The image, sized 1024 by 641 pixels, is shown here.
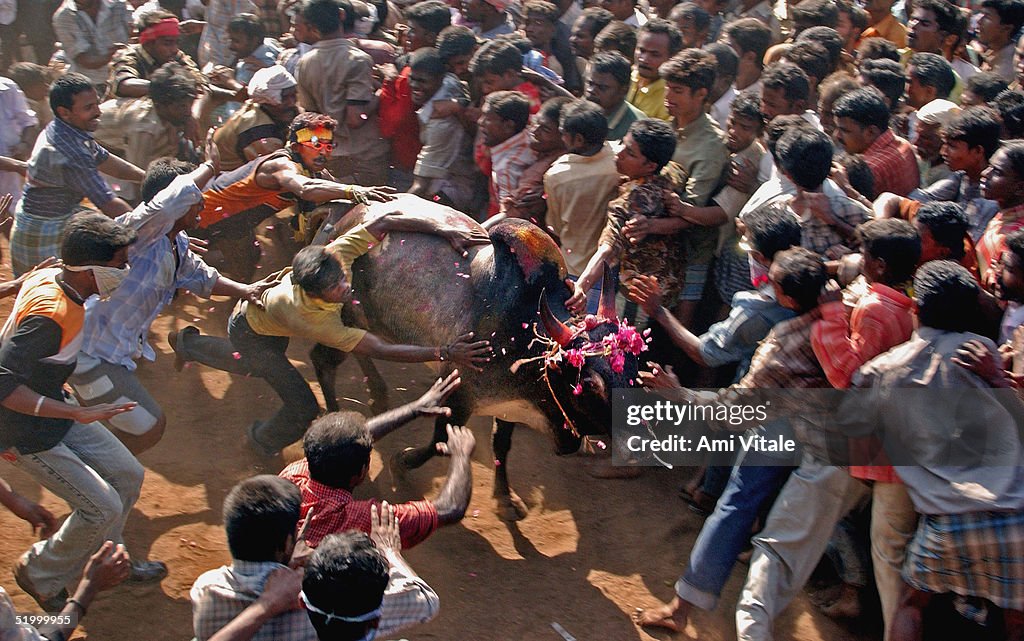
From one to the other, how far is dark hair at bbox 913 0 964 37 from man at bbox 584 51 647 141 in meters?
2.39

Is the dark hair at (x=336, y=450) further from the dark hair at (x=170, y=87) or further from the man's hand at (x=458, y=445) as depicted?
the dark hair at (x=170, y=87)

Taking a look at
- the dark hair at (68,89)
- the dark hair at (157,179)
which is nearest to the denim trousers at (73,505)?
the dark hair at (157,179)

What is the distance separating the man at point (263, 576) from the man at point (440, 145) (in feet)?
14.4

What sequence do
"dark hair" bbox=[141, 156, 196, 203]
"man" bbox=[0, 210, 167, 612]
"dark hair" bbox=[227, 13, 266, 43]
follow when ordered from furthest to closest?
"dark hair" bbox=[227, 13, 266, 43] < "dark hair" bbox=[141, 156, 196, 203] < "man" bbox=[0, 210, 167, 612]

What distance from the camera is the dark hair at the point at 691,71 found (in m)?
6.48

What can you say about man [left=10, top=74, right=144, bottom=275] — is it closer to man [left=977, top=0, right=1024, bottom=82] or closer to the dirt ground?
the dirt ground

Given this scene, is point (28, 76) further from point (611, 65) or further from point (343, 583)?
point (343, 583)

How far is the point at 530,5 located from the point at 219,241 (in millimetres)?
3386

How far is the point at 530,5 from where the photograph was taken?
894 centimetres

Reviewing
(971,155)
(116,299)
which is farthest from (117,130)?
(971,155)

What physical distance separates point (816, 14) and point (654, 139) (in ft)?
11.3

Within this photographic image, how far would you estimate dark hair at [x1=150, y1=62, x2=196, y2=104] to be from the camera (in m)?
7.73

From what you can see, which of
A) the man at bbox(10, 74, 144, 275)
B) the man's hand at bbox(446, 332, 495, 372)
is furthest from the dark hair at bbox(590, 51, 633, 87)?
the man at bbox(10, 74, 144, 275)

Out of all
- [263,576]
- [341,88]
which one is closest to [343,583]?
[263,576]
